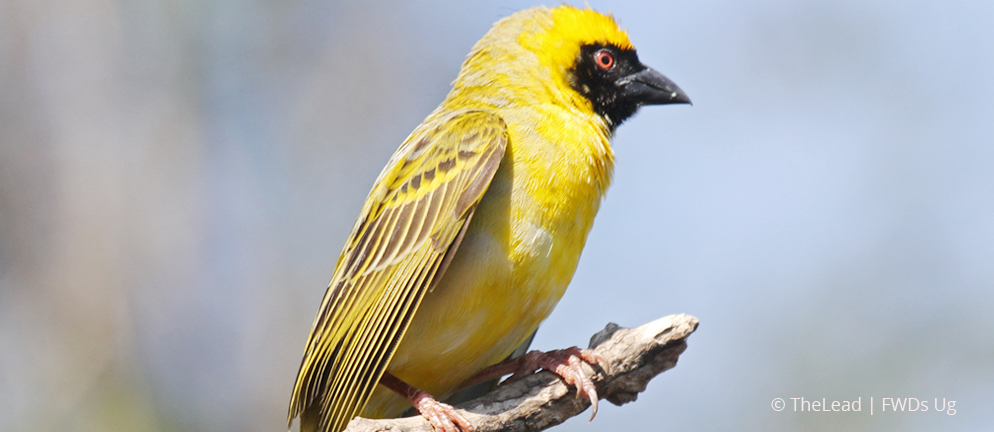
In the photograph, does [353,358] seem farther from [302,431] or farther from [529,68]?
[529,68]

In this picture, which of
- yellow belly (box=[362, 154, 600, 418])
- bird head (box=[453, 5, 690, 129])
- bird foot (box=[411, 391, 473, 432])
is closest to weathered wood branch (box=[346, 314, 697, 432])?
bird foot (box=[411, 391, 473, 432])

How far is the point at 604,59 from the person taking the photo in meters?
5.24

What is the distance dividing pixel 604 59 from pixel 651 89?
0.37 meters

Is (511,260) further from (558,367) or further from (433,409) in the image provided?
(433,409)

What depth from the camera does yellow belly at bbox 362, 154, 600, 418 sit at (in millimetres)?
3990

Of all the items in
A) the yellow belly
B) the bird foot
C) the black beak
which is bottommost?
the bird foot

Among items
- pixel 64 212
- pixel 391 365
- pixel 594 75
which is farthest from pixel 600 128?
pixel 64 212

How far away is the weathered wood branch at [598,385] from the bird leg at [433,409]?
0.04m

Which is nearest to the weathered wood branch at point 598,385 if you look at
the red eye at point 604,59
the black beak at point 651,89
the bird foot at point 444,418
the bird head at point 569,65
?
the bird foot at point 444,418

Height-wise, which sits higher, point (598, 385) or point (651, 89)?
point (651, 89)

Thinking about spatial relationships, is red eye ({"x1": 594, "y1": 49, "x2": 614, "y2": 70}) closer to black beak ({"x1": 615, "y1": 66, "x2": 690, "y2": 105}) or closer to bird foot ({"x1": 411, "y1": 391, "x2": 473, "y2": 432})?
black beak ({"x1": 615, "y1": 66, "x2": 690, "y2": 105})

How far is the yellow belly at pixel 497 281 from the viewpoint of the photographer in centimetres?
399

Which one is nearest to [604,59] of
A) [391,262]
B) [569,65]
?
[569,65]

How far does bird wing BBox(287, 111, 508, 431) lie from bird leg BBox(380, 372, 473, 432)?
0.27 metres
